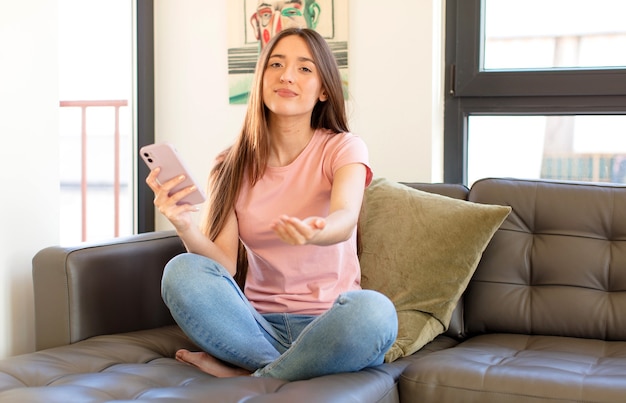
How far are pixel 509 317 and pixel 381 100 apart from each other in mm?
1014

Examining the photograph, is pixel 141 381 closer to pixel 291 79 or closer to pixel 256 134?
pixel 256 134

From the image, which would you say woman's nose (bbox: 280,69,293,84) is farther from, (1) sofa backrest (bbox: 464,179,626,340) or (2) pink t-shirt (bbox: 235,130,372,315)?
(1) sofa backrest (bbox: 464,179,626,340)

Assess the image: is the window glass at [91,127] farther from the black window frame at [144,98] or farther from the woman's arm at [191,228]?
the woman's arm at [191,228]

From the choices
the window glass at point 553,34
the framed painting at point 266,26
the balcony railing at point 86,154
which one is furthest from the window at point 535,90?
the balcony railing at point 86,154

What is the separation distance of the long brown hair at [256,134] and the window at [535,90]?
975 mm

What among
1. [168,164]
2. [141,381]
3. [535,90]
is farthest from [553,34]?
[141,381]

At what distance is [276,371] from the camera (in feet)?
6.36

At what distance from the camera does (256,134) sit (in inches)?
89.0

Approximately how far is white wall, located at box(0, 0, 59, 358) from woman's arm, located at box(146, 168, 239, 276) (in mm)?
583

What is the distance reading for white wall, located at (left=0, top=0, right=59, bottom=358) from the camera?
2.36m

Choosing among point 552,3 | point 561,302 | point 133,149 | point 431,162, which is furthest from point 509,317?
point 133,149

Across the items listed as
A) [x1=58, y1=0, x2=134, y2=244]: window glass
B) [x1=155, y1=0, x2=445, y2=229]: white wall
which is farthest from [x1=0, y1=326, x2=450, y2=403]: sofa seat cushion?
[x1=58, y1=0, x2=134, y2=244]: window glass

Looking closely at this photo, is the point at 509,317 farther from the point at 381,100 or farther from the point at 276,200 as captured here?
the point at 381,100

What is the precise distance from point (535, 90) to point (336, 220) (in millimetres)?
A: 1409
